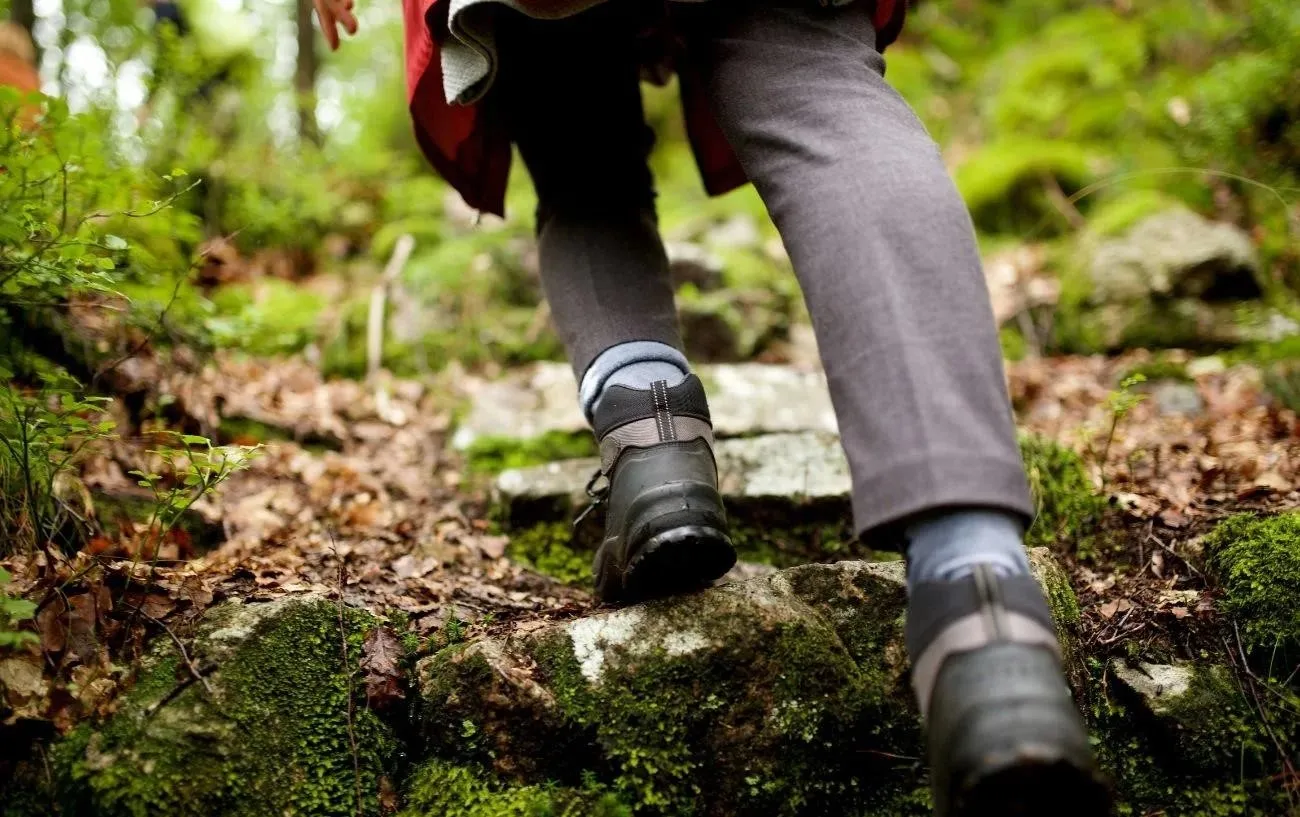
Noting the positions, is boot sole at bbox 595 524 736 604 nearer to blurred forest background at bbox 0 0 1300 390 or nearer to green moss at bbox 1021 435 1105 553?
green moss at bbox 1021 435 1105 553

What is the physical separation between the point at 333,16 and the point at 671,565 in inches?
58.5

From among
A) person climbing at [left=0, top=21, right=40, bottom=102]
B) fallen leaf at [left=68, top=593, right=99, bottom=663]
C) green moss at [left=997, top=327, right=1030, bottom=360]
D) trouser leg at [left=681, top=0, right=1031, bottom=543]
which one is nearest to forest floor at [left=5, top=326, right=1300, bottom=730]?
fallen leaf at [left=68, top=593, right=99, bottom=663]

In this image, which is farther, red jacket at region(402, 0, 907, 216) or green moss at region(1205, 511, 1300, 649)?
green moss at region(1205, 511, 1300, 649)

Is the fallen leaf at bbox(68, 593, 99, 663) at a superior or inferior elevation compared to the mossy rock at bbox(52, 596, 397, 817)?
superior

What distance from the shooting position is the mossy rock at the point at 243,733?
50.4 inches

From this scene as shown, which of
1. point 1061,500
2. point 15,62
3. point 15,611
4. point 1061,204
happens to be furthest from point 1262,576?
point 15,62

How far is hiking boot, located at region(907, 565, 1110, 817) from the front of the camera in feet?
2.91

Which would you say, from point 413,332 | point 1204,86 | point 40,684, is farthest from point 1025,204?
point 40,684

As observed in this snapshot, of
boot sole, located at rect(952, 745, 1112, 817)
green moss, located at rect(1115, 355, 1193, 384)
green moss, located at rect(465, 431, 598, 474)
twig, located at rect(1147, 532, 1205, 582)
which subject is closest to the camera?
boot sole, located at rect(952, 745, 1112, 817)

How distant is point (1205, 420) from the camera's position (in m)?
A: 2.90

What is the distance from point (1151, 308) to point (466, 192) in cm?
342

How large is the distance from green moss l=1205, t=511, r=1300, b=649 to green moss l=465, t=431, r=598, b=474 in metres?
1.81

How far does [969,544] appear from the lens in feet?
3.23

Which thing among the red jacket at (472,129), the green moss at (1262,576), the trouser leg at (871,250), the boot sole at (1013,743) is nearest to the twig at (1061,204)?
the green moss at (1262,576)
